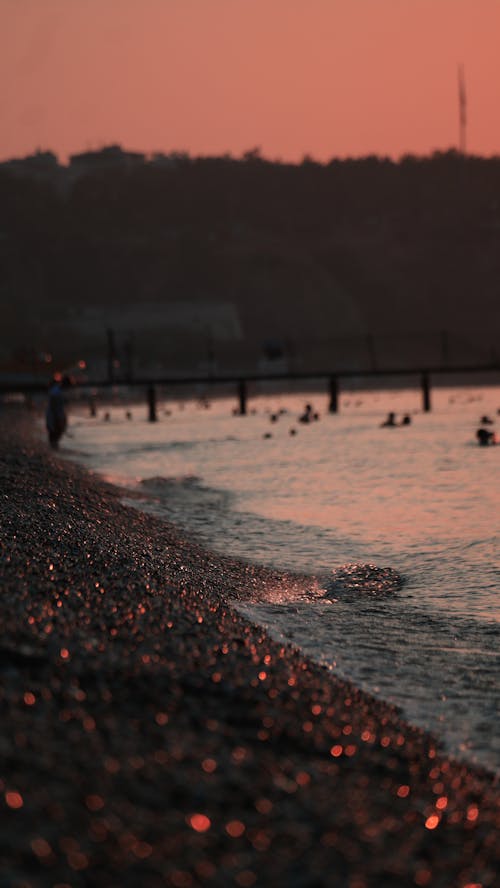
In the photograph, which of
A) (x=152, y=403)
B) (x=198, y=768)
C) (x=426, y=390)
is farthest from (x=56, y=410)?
(x=426, y=390)

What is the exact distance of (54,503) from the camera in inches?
606

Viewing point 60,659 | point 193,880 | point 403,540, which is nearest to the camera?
point 193,880

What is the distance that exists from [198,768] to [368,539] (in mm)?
12138

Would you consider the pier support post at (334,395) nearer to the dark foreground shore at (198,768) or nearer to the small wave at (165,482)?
the small wave at (165,482)

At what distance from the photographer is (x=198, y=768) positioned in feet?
19.4

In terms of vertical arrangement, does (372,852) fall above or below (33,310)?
below

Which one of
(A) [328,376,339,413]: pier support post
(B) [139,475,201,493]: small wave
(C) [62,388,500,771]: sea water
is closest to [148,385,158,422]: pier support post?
(A) [328,376,339,413]: pier support post

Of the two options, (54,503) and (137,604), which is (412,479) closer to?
(54,503)

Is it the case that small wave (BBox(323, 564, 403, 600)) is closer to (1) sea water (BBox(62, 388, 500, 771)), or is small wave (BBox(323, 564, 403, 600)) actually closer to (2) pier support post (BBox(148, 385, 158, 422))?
(1) sea water (BBox(62, 388, 500, 771))

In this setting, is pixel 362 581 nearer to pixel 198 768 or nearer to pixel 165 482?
pixel 198 768

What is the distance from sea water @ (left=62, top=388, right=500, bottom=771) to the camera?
923 centimetres

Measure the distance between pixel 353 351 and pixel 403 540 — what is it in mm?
165978

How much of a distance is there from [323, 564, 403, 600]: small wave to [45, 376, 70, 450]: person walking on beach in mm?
16360

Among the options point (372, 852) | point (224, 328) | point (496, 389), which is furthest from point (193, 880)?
point (224, 328)
